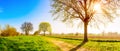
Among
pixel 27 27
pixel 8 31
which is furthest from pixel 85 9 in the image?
pixel 27 27

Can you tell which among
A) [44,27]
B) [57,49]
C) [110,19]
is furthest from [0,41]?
[44,27]

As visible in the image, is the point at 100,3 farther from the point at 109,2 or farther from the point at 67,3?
the point at 67,3

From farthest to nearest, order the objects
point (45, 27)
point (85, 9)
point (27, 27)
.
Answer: point (45, 27)
point (27, 27)
point (85, 9)

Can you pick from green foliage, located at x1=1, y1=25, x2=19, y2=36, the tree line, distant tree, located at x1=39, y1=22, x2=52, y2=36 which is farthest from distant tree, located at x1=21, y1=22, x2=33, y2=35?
green foliage, located at x1=1, y1=25, x2=19, y2=36

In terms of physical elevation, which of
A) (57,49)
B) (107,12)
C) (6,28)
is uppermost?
(107,12)

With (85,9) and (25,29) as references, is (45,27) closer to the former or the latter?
(25,29)

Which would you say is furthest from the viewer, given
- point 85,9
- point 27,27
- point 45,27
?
point 45,27

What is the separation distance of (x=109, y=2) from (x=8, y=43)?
68.9 ft

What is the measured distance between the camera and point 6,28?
40.2 meters

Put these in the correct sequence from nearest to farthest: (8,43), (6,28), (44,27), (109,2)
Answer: (8,43)
(109,2)
(6,28)
(44,27)

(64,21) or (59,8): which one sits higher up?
(59,8)

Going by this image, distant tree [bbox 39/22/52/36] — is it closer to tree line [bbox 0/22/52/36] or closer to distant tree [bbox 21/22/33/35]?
tree line [bbox 0/22/52/36]

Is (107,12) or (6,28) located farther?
(6,28)

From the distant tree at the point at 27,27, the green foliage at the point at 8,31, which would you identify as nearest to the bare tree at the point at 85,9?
the green foliage at the point at 8,31
